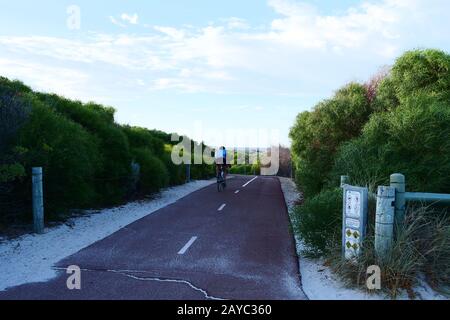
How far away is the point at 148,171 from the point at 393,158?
36.2 ft

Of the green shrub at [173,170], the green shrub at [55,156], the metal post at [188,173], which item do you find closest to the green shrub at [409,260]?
the green shrub at [55,156]

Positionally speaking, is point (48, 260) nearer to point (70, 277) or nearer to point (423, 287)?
point (70, 277)

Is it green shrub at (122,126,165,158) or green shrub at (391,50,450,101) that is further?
green shrub at (122,126,165,158)

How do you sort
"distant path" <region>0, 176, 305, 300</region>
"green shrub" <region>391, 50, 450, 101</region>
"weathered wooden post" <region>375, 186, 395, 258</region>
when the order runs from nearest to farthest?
1. "distant path" <region>0, 176, 305, 300</region>
2. "weathered wooden post" <region>375, 186, 395, 258</region>
3. "green shrub" <region>391, 50, 450, 101</region>

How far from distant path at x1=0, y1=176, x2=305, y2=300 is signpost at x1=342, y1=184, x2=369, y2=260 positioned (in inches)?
37.1

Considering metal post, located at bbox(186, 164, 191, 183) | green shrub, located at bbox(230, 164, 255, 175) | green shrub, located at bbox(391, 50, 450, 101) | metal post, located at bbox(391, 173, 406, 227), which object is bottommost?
green shrub, located at bbox(230, 164, 255, 175)

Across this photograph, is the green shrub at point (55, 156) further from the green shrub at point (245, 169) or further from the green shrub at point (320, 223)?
the green shrub at point (245, 169)

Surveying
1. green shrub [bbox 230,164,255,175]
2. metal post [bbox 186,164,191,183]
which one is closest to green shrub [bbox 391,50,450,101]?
metal post [bbox 186,164,191,183]

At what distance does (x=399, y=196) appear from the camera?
6367 mm

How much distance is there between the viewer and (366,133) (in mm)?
11234

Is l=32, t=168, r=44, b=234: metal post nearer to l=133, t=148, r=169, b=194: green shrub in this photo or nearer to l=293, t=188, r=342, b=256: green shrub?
l=293, t=188, r=342, b=256: green shrub

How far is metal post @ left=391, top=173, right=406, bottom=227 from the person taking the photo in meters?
6.32

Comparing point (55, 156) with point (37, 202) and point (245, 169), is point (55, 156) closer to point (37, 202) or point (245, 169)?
point (37, 202)

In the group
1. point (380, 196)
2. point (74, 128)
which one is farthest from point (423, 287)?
point (74, 128)
